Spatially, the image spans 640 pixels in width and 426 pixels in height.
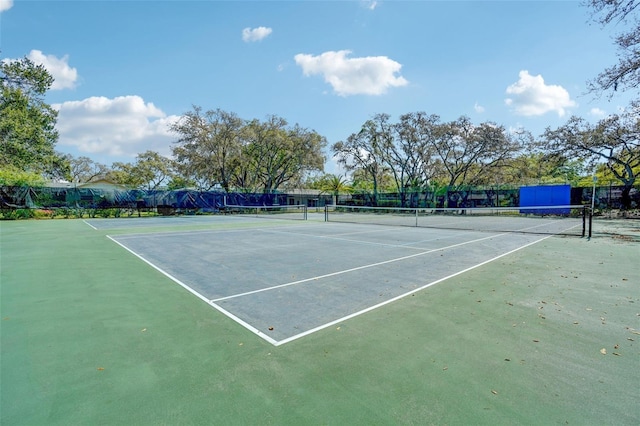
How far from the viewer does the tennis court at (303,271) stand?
4.01 meters

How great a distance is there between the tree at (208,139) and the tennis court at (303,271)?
23.7 metres

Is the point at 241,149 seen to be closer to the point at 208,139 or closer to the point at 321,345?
the point at 208,139

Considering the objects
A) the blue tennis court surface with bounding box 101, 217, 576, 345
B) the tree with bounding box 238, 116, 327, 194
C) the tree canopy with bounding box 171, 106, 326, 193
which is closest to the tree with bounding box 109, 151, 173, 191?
the tree canopy with bounding box 171, 106, 326, 193

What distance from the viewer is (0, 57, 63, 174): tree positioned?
22.7 m

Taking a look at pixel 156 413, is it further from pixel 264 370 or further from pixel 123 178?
pixel 123 178

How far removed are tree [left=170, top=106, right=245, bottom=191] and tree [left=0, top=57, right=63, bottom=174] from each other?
407 inches

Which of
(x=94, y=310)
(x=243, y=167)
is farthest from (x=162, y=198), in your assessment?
(x=94, y=310)

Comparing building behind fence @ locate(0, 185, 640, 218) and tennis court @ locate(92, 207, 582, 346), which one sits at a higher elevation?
building behind fence @ locate(0, 185, 640, 218)

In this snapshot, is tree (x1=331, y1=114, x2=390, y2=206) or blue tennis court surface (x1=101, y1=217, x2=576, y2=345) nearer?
blue tennis court surface (x1=101, y1=217, x2=576, y2=345)

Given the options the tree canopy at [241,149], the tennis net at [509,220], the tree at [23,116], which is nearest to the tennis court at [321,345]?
the tennis net at [509,220]

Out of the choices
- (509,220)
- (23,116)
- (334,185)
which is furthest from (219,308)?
(334,185)

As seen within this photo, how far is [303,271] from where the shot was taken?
6.21 metres

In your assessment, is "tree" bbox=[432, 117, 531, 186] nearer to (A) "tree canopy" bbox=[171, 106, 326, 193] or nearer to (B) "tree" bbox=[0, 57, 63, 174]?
(A) "tree canopy" bbox=[171, 106, 326, 193]

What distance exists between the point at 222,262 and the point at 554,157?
97.1ft
